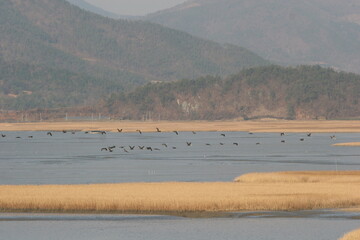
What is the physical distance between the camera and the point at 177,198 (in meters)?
56.2

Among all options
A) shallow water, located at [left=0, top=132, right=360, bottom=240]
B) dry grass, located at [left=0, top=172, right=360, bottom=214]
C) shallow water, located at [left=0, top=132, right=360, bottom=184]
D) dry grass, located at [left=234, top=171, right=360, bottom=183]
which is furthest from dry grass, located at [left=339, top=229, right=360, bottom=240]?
shallow water, located at [left=0, top=132, right=360, bottom=184]

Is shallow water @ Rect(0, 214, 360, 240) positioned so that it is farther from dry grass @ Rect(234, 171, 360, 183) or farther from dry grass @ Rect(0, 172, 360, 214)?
dry grass @ Rect(234, 171, 360, 183)

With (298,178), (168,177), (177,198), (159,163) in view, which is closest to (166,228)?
(177,198)

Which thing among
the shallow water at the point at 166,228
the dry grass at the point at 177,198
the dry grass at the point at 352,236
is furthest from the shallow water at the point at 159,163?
the dry grass at the point at 352,236

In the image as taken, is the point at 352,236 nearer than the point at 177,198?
Yes

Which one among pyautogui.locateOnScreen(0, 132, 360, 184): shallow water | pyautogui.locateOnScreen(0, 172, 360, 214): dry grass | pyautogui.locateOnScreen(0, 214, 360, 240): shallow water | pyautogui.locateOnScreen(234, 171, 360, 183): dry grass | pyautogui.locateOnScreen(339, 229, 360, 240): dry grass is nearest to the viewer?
pyautogui.locateOnScreen(339, 229, 360, 240): dry grass

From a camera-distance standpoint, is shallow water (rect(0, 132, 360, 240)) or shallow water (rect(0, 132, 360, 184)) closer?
shallow water (rect(0, 132, 360, 240))

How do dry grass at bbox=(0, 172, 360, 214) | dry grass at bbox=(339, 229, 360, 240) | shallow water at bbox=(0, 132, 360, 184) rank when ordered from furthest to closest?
shallow water at bbox=(0, 132, 360, 184) → dry grass at bbox=(0, 172, 360, 214) → dry grass at bbox=(339, 229, 360, 240)

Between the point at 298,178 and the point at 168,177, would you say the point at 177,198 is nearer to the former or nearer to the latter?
the point at 298,178

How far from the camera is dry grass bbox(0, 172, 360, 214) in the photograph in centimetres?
5441

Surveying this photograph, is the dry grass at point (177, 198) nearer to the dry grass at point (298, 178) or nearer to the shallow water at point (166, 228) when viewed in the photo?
the shallow water at point (166, 228)

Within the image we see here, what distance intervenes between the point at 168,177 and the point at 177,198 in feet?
78.1

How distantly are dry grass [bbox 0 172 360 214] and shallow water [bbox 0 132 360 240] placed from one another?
188 cm

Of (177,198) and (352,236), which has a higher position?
(177,198)
